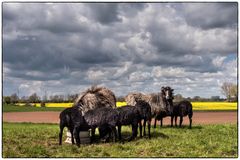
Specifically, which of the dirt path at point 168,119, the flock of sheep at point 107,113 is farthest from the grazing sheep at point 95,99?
the dirt path at point 168,119

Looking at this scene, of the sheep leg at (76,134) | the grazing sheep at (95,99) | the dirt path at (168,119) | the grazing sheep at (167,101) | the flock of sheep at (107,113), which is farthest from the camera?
the dirt path at (168,119)

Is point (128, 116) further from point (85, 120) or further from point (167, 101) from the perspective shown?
point (167, 101)

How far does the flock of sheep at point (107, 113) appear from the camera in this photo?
12.5 metres

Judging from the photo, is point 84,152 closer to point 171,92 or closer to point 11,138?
point 11,138

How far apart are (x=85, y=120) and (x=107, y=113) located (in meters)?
0.87

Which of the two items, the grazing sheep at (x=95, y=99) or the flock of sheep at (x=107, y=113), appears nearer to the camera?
the flock of sheep at (x=107, y=113)

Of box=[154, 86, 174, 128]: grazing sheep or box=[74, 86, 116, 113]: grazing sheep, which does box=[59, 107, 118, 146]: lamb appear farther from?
box=[154, 86, 174, 128]: grazing sheep

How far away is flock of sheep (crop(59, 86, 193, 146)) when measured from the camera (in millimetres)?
12461

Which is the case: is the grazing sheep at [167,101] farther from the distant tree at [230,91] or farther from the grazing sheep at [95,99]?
the distant tree at [230,91]

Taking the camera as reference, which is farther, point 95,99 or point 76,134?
point 95,99

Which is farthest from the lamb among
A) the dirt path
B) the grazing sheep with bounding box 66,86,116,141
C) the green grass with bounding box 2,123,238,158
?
the dirt path

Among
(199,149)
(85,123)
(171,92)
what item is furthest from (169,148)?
(171,92)

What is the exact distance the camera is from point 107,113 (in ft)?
41.8

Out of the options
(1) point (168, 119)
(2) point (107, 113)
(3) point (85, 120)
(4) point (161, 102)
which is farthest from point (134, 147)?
(1) point (168, 119)
